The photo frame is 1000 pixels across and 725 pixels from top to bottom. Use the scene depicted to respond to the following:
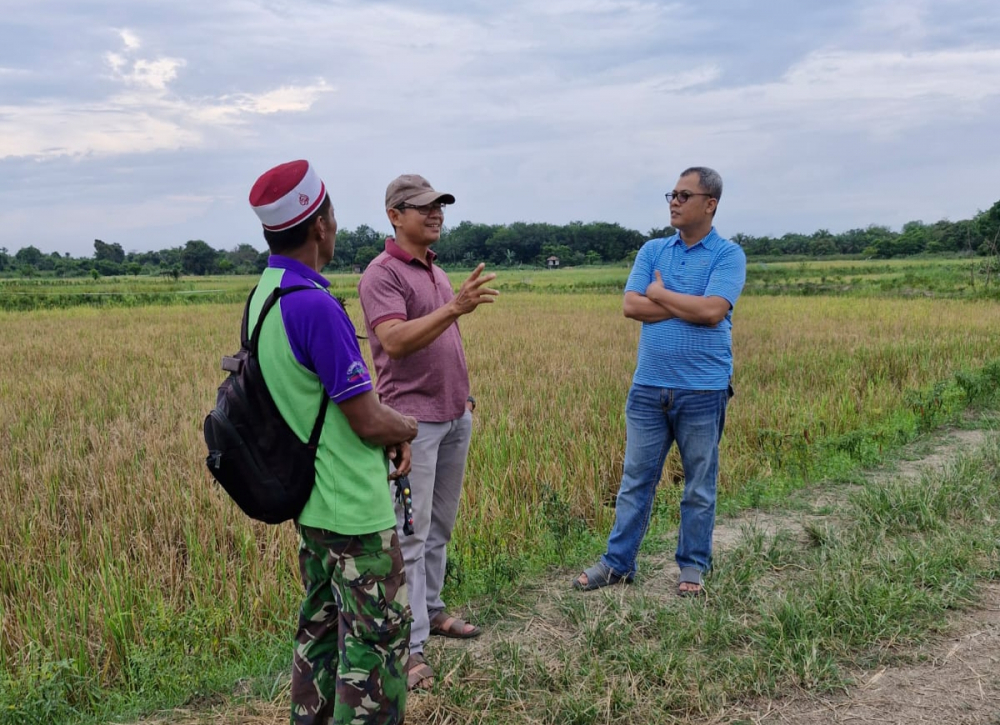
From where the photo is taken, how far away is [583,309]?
69.8 ft

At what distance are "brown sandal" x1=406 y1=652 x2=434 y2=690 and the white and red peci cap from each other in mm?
1690

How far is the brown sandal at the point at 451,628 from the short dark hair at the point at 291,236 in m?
1.86

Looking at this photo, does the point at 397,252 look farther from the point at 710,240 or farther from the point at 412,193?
the point at 710,240

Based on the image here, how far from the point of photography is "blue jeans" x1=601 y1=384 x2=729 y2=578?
11.9ft

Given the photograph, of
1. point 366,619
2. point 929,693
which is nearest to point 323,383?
point 366,619

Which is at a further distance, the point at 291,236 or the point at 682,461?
the point at 682,461

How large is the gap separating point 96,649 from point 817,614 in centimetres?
298

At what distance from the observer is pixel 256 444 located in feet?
6.52

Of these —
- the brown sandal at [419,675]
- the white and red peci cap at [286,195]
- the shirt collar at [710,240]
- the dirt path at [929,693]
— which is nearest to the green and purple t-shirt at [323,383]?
the white and red peci cap at [286,195]

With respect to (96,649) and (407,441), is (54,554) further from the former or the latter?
(407,441)

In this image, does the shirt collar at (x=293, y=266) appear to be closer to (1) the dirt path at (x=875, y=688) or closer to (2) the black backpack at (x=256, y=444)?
(2) the black backpack at (x=256, y=444)

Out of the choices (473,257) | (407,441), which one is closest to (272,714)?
(407,441)

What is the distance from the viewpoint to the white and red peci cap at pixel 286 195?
1991 mm

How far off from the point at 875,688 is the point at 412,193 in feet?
8.18
